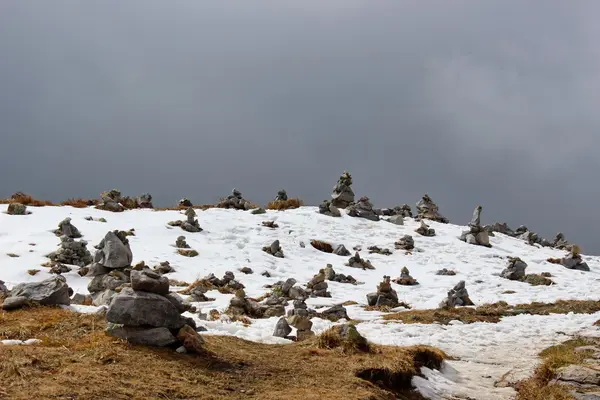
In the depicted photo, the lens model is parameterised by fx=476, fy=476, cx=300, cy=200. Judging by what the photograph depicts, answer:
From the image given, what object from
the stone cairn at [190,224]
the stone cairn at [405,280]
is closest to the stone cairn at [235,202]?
the stone cairn at [190,224]

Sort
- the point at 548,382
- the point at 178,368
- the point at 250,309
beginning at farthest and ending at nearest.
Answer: the point at 250,309, the point at 548,382, the point at 178,368

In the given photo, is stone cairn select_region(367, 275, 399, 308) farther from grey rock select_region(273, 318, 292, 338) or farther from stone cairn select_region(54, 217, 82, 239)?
stone cairn select_region(54, 217, 82, 239)

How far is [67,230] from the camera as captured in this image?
Answer: 2397 cm

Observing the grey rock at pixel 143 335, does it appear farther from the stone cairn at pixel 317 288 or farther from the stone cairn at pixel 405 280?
the stone cairn at pixel 405 280

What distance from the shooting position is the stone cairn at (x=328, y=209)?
37375mm

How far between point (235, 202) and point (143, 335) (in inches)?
1140

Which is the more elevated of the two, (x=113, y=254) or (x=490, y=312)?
(x=113, y=254)

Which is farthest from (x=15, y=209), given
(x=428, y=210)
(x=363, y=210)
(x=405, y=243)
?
(x=428, y=210)

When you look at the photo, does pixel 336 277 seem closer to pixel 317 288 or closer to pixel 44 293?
pixel 317 288

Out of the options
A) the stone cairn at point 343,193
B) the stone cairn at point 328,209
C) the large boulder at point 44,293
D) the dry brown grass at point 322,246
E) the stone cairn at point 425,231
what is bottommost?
the large boulder at point 44,293

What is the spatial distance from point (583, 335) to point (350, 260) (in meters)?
13.6

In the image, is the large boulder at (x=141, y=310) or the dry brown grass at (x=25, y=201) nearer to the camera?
the large boulder at (x=141, y=310)

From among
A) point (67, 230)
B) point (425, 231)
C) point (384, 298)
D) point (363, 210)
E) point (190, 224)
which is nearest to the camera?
point (384, 298)

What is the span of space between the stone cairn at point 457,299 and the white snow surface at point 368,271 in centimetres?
83
